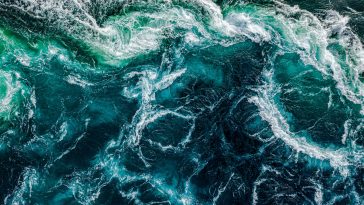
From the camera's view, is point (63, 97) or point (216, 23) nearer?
point (63, 97)

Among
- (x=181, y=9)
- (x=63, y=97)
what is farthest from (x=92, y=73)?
(x=181, y=9)

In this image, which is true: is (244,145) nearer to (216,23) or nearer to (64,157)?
(216,23)

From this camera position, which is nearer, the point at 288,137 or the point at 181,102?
the point at 288,137

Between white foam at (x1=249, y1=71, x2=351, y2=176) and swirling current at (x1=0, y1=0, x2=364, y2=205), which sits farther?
white foam at (x1=249, y1=71, x2=351, y2=176)

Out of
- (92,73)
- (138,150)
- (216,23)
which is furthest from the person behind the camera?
(216,23)

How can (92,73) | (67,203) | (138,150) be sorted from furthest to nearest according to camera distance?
(92,73), (138,150), (67,203)

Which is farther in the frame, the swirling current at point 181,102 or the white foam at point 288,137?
the white foam at point 288,137

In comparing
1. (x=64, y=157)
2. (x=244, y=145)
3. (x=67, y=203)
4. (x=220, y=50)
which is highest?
(x=220, y=50)

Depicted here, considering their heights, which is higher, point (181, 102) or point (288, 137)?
point (181, 102)
